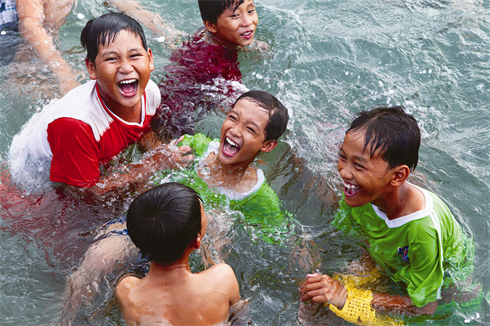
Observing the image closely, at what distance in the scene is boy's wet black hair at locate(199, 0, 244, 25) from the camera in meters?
4.35

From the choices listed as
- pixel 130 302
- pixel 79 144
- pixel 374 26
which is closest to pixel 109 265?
pixel 130 302

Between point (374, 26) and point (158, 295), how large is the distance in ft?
15.8

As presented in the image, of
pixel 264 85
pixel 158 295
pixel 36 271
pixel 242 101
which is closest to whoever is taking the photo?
pixel 158 295

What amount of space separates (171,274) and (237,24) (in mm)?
2863

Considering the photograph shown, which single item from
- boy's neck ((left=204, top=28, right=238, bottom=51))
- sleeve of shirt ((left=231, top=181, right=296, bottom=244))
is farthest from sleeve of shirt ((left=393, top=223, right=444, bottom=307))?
boy's neck ((left=204, top=28, right=238, bottom=51))

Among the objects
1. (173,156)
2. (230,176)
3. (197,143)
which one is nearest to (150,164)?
(173,156)

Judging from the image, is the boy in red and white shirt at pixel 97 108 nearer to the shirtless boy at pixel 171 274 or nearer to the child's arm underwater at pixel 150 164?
the child's arm underwater at pixel 150 164

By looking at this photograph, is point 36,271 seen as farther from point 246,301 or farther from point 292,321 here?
point 292,321

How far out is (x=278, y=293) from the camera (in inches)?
123

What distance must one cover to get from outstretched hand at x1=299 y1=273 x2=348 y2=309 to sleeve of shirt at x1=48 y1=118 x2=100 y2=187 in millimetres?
1765

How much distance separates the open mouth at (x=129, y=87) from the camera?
3.22 m

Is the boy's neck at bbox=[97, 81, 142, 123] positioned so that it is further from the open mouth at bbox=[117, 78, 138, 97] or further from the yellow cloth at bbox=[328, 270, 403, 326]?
the yellow cloth at bbox=[328, 270, 403, 326]

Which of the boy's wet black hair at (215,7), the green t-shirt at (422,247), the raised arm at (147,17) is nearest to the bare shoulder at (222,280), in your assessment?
the green t-shirt at (422,247)

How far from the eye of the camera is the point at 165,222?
2305 mm
